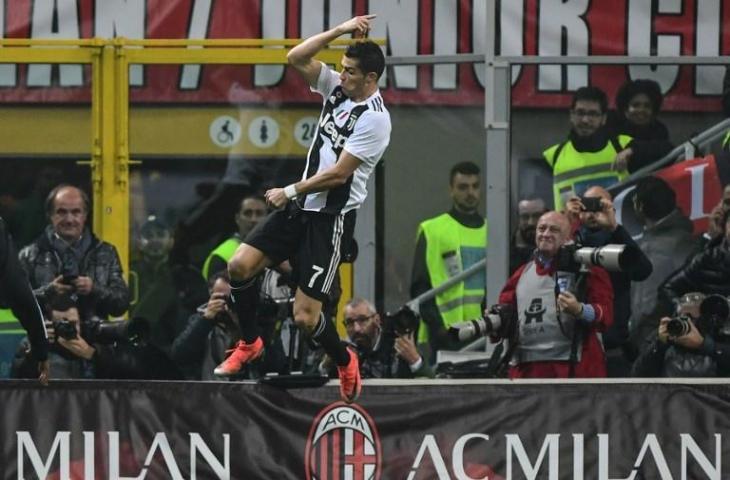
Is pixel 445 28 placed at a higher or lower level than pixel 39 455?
higher

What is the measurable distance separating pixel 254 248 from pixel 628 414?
220cm

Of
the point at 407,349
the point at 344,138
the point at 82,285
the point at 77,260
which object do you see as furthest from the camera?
the point at 77,260

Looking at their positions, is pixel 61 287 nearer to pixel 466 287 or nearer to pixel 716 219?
pixel 466 287

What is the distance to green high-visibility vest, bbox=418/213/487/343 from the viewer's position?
1288cm

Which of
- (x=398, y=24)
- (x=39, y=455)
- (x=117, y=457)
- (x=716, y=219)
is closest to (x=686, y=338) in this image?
(x=716, y=219)

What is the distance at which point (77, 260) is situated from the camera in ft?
41.2

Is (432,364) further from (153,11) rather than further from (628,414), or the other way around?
(153,11)

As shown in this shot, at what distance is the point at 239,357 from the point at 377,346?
115 centimetres

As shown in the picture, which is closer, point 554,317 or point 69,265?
point 554,317

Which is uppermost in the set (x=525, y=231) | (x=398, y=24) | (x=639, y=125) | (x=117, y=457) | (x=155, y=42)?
(x=398, y=24)

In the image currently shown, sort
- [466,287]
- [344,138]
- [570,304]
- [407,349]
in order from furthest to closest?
1. [466,287]
2. [407,349]
3. [570,304]
4. [344,138]

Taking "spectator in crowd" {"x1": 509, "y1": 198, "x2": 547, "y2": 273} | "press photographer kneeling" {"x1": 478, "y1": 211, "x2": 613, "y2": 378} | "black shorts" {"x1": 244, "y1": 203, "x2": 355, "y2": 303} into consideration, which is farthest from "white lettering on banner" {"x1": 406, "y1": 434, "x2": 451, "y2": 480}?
"spectator in crowd" {"x1": 509, "y1": 198, "x2": 547, "y2": 273}

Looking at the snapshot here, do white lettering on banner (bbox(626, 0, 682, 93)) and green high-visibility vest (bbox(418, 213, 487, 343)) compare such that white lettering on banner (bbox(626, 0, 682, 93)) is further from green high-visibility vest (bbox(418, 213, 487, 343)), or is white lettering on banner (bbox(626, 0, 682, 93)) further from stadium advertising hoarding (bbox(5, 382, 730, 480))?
stadium advertising hoarding (bbox(5, 382, 730, 480))

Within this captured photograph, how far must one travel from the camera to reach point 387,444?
37.4ft
